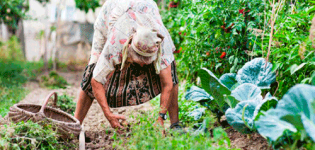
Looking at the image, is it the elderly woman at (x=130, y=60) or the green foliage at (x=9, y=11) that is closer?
the elderly woman at (x=130, y=60)

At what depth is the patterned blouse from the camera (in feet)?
8.88

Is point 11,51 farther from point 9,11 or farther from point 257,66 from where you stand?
point 257,66

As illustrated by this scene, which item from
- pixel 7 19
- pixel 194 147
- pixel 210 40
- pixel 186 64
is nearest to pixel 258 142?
pixel 194 147

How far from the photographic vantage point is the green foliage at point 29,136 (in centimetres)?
244

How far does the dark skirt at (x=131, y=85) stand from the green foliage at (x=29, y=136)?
686 millimetres

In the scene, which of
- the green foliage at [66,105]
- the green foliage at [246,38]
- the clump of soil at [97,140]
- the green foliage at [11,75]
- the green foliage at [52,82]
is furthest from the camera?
the green foliage at [52,82]

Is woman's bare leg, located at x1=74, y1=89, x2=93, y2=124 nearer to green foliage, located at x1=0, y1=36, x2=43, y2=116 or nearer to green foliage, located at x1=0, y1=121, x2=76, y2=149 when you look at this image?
green foliage, located at x1=0, y1=121, x2=76, y2=149

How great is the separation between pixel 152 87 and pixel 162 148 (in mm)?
1131

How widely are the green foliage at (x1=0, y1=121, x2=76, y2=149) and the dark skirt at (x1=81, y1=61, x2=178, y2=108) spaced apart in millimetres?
686

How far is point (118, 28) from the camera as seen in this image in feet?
9.04

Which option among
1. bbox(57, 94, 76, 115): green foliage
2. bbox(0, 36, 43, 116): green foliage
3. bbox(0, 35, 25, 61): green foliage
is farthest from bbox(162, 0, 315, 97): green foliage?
bbox(0, 35, 25, 61): green foliage

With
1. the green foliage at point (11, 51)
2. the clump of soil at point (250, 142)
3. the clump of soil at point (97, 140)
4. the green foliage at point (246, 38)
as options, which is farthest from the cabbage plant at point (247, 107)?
the green foliage at point (11, 51)

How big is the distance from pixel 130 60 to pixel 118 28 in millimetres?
274

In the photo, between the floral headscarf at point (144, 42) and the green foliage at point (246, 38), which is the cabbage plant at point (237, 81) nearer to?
the green foliage at point (246, 38)
